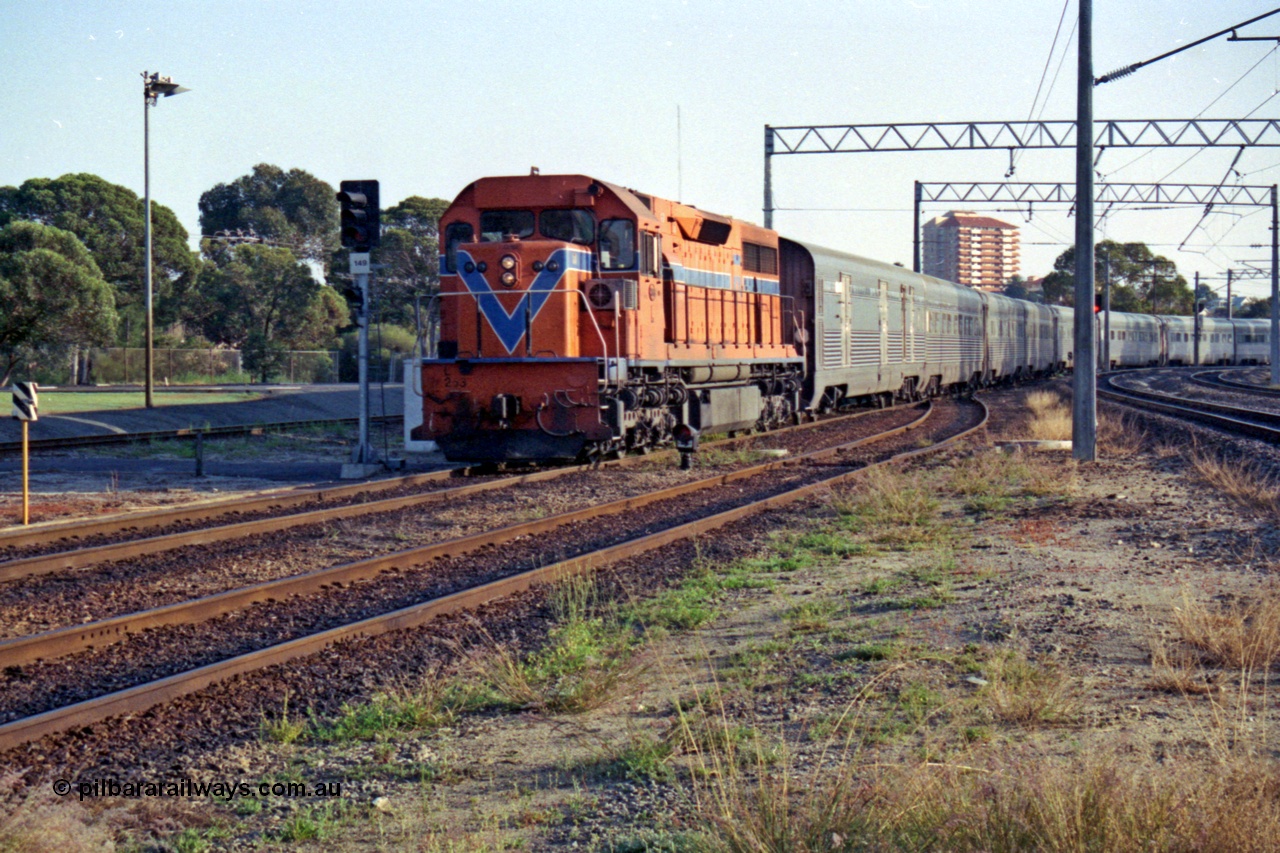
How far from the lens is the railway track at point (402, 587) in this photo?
18.6 feet

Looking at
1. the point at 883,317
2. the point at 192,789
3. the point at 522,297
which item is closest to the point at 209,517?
the point at 522,297

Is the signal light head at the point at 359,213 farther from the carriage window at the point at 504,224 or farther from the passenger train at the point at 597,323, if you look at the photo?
the carriage window at the point at 504,224

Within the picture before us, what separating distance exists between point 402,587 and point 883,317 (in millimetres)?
20264

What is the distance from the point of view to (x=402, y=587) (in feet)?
27.7

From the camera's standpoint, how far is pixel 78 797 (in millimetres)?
4320

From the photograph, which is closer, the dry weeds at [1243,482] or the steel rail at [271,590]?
the steel rail at [271,590]

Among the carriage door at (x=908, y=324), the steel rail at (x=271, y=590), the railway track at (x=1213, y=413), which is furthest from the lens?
the carriage door at (x=908, y=324)

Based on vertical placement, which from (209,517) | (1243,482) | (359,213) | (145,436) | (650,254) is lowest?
(209,517)

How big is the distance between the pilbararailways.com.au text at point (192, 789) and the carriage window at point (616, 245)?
11.2 m

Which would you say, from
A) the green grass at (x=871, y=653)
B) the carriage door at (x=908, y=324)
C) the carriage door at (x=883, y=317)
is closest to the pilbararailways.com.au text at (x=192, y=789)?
the green grass at (x=871, y=653)

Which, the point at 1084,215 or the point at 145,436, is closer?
the point at 1084,215

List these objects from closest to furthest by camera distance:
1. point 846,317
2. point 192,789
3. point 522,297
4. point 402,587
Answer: point 192,789, point 402,587, point 522,297, point 846,317

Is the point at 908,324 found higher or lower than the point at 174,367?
higher

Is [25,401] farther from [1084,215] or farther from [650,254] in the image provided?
[1084,215]
